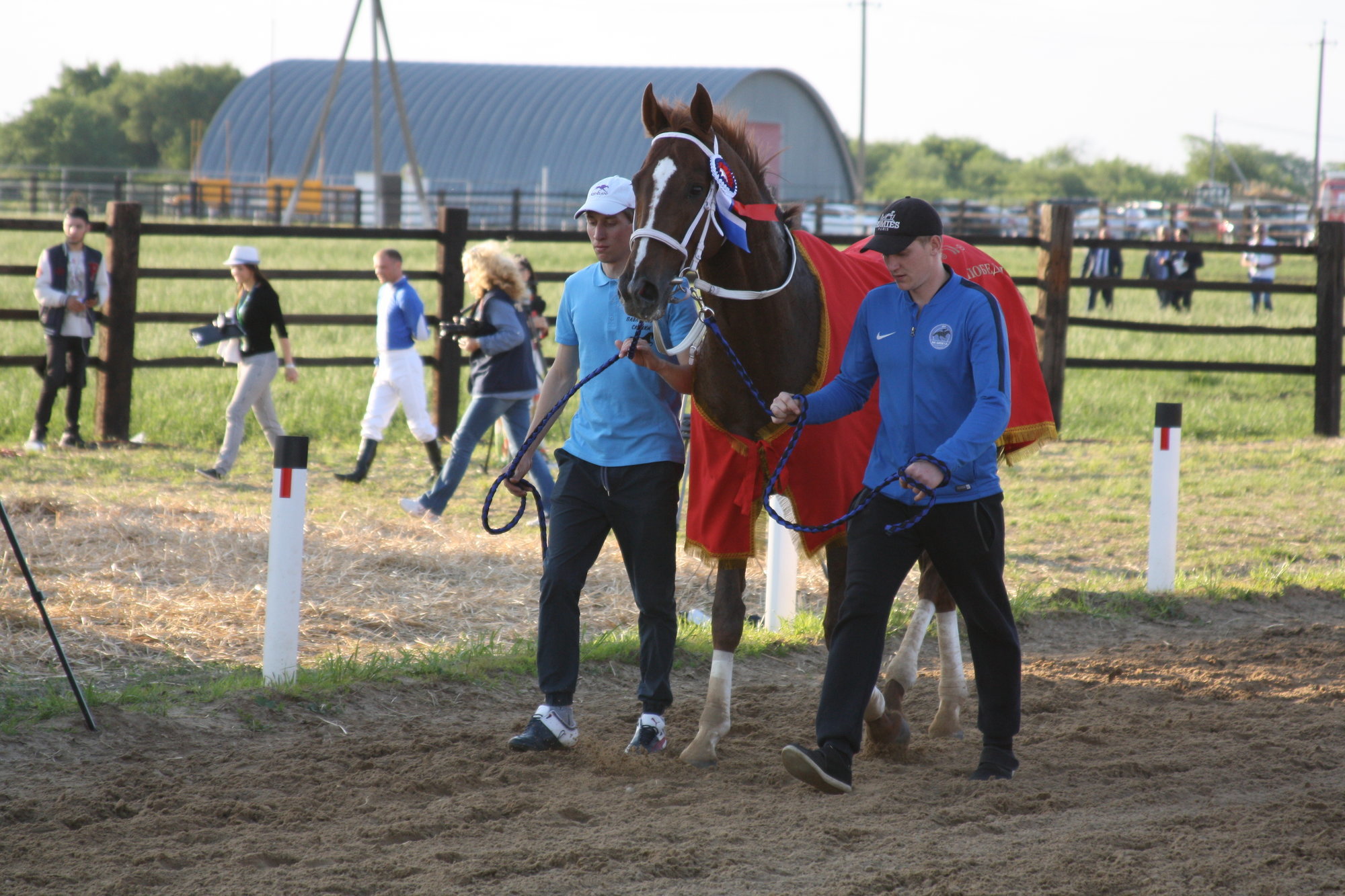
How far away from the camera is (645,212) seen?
3740 millimetres

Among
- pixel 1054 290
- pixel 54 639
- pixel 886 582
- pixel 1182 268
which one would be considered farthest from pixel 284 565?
pixel 1182 268

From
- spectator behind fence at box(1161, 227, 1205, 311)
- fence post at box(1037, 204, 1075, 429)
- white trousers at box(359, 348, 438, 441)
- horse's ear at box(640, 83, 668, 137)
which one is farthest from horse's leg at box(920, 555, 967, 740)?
spectator behind fence at box(1161, 227, 1205, 311)

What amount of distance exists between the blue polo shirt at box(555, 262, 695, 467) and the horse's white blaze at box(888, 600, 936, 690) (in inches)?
48.0

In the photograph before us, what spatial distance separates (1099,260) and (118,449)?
19791 millimetres

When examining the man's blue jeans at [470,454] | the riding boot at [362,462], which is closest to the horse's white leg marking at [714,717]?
the man's blue jeans at [470,454]

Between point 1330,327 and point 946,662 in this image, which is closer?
point 946,662

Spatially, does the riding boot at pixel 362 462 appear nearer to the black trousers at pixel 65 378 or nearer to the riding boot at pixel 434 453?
the riding boot at pixel 434 453

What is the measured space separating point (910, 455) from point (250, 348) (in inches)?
264

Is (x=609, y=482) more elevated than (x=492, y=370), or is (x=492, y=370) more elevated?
(x=492, y=370)

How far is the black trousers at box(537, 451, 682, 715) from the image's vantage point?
14.0 feet

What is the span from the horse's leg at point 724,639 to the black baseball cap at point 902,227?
1.25 meters

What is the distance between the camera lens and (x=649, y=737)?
4270 millimetres

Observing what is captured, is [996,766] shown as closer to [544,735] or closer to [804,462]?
[804,462]

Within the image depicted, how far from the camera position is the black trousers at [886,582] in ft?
12.3
